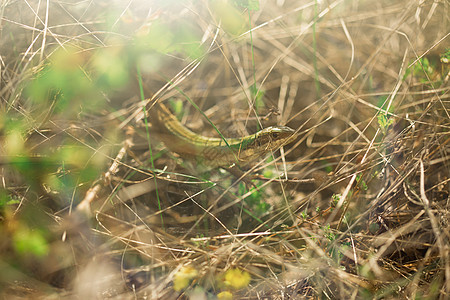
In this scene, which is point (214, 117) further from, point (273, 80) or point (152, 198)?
point (152, 198)

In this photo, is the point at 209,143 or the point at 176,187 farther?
the point at 209,143

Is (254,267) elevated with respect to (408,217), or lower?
lower

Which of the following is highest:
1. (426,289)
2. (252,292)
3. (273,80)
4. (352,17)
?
(352,17)

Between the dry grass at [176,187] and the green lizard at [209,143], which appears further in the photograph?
the green lizard at [209,143]

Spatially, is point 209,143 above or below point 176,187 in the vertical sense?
above

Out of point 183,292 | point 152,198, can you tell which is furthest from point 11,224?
point 183,292

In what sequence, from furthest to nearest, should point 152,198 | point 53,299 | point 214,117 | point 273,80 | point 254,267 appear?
point 273,80 → point 214,117 → point 152,198 → point 254,267 → point 53,299

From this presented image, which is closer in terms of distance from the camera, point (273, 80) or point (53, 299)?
point (53, 299)

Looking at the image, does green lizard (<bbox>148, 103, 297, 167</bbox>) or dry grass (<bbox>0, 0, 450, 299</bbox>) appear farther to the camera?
green lizard (<bbox>148, 103, 297, 167</bbox>)
